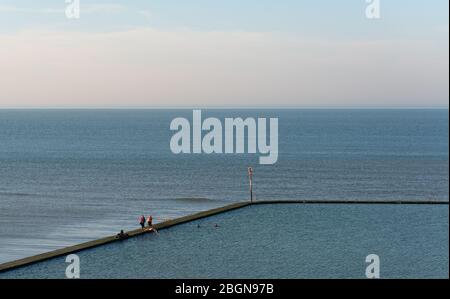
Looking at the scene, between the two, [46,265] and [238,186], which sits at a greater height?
[238,186]

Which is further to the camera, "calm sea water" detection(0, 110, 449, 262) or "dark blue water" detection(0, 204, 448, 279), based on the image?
"calm sea water" detection(0, 110, 449, 262)

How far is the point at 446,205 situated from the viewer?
241 feet

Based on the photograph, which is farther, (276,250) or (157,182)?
(157,182)

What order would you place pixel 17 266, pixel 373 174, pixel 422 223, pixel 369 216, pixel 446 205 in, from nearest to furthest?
pixel 17 266
pixel 422 223
pixel 369 216
pixel 446 205
pixel 373 174

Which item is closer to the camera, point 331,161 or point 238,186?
point 238,186

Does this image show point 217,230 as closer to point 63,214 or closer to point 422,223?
point 422,223

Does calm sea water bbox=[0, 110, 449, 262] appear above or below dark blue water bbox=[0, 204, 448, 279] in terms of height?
above

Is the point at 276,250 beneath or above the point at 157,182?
beneath

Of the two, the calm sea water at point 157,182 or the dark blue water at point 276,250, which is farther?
the calm sea water at point 157,182

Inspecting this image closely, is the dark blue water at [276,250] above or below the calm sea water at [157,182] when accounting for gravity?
below
